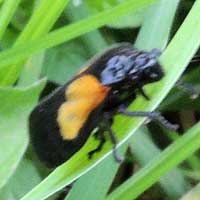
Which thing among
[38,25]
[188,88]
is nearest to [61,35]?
[38,25]

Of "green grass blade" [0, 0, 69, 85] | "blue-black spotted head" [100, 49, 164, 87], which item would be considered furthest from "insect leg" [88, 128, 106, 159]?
"green grass blade" [0, 0, 69, 85]

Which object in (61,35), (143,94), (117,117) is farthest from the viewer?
(117,117)

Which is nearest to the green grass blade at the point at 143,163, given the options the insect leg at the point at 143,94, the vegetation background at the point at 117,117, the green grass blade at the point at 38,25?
the vegetation background at the point at 117,117

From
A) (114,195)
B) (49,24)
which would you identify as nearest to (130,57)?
(49,24)

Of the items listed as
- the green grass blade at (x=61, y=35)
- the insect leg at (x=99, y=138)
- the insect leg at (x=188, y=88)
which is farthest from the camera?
the insect leg at (x=188, y=88)

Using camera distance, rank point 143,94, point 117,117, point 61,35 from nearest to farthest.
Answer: point 61,35, point 143,94, point 117,117

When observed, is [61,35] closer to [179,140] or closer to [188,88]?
[179,140]

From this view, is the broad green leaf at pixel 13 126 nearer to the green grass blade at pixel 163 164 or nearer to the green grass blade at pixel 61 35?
the green grass blade at pixel 61 35
